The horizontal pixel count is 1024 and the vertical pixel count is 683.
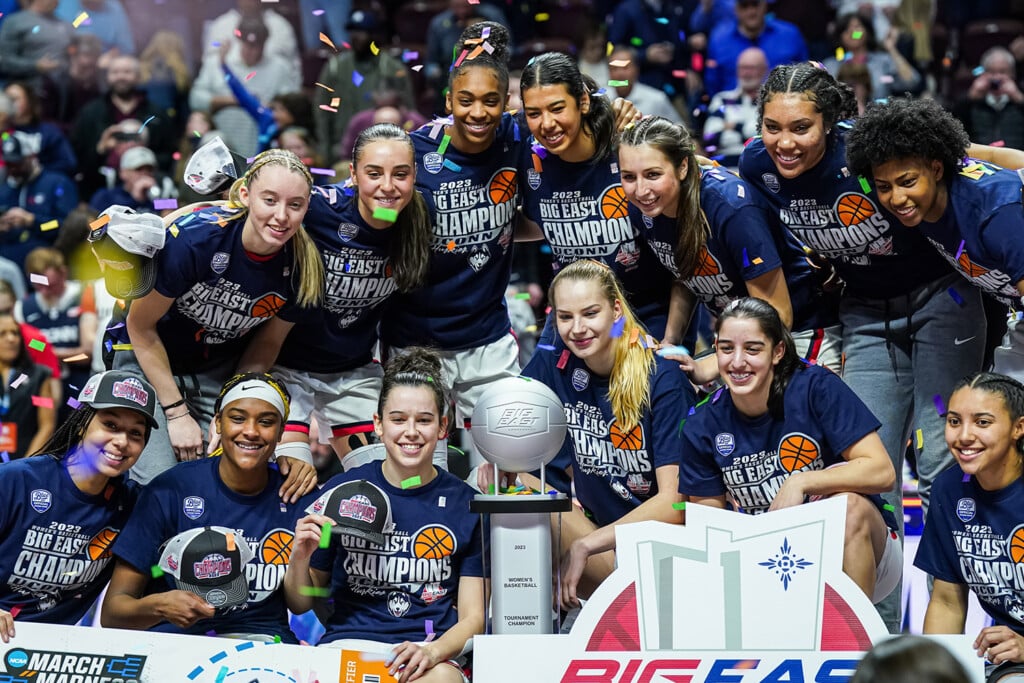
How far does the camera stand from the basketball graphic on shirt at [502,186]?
4660 mm

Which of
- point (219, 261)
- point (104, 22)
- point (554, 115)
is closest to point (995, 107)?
point (554, 115)

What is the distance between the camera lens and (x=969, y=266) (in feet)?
13.4

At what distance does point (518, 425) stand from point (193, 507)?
1060mm

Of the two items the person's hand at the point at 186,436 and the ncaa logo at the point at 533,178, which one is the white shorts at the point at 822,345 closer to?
the ncaa logo at the point at 533,178

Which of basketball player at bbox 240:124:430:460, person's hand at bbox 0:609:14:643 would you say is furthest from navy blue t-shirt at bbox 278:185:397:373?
person's hand at bbox 0:609:14:643

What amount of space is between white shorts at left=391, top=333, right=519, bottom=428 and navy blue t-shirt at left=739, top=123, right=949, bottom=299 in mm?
1096

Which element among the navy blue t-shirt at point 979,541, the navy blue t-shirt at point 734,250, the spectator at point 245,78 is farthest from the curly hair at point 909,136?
the spectator at point 245,78

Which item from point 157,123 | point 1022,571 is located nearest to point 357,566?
point 1022,571

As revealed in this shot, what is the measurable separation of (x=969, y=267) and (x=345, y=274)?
6.58ft

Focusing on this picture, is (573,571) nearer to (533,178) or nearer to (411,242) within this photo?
(411,242)

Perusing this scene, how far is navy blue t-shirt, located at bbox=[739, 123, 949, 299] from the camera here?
4.26 meters

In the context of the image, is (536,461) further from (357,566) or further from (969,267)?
(969,267)

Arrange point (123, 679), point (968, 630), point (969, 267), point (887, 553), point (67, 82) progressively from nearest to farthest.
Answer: point (123, 679), point (887, 553), point (969, 267), point (968, 630), point (67, 82)

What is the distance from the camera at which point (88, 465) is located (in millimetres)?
3973
